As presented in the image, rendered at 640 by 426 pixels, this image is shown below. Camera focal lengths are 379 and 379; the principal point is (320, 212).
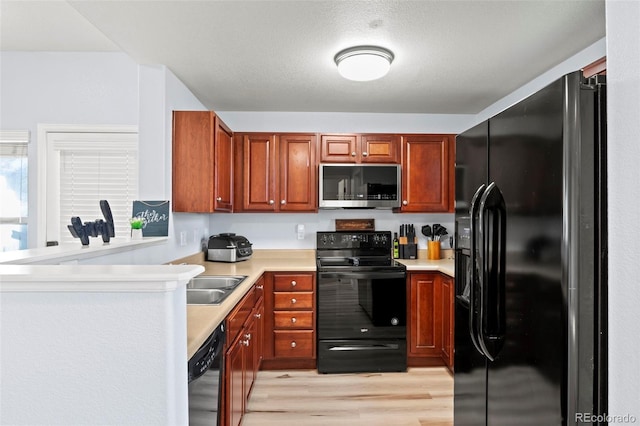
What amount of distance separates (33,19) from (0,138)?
3.54 ft

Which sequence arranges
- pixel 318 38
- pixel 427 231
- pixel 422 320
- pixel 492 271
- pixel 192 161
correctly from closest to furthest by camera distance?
pixel 492 271
pixel 318 38
pixel 192 161
pixel 422 320
pixel 427 231

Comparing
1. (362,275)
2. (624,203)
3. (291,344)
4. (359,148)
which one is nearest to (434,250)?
(362,275)

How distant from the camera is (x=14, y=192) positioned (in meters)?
2.99

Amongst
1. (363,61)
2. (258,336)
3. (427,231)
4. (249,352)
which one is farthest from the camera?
(427,231)

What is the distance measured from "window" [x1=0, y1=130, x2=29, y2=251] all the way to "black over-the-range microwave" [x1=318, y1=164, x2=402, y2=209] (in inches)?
93.6

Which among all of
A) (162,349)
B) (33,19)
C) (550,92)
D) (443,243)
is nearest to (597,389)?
(550,92)

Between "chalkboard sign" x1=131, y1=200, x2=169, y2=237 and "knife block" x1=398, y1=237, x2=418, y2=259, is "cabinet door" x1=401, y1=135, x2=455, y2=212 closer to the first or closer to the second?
"knife block" x1=398, y1=237, x2=418, y2=259

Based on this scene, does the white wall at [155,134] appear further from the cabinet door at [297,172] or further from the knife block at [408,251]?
the knife block at [408,251]

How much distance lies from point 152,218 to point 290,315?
1.32m

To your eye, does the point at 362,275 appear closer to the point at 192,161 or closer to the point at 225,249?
the point at 225,249

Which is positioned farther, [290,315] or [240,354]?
[290,315]

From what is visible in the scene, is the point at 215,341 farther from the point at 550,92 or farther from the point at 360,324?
the point at 360,324

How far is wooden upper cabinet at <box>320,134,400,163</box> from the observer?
348 centimetres

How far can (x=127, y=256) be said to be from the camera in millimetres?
2082
